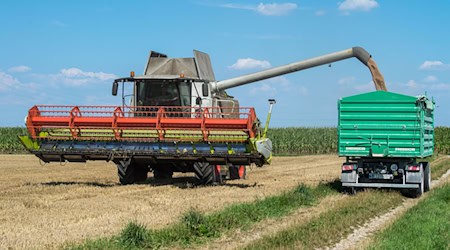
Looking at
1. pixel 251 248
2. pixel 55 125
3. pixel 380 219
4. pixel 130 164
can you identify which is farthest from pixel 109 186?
pixel 251 248

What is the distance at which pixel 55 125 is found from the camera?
59.1 feet

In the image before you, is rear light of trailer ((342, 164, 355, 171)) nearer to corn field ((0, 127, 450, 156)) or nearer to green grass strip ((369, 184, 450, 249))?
green grass strip ((369, 184, 450, 249))

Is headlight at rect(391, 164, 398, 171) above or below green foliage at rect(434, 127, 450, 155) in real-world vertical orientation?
below

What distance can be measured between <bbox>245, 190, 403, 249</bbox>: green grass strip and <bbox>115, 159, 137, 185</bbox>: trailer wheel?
6454 mm

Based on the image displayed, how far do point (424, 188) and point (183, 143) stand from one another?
22.1 feet

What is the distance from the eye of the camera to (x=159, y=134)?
17.6 meters

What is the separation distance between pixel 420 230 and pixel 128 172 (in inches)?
391

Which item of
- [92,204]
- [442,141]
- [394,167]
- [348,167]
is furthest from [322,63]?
[442,141]

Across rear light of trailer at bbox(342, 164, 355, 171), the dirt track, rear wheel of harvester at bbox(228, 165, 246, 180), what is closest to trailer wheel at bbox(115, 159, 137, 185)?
the dirt track

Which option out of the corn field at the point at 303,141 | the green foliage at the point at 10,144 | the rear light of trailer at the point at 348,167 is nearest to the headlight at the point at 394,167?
the rear light of trailer at the point at 348,167

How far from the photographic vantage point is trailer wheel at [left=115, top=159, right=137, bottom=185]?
739 inches

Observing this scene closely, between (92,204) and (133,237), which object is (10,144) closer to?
(92,204)

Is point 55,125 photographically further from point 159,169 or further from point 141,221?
point 141,221

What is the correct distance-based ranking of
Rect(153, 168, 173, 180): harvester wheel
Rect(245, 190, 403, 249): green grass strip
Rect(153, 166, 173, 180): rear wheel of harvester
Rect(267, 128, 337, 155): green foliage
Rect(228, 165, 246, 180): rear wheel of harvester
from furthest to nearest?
Rect(267, 128, 337, 155): green foliage < Rect(153, 168, 173, 180): harvester wheel < Rect(153, 166, 173, 180): rear wheel of harvester < Rect(228, 165, 246, 180): rear wheel of harvester < Rect(245, 190, 403, 249): green grass strip
